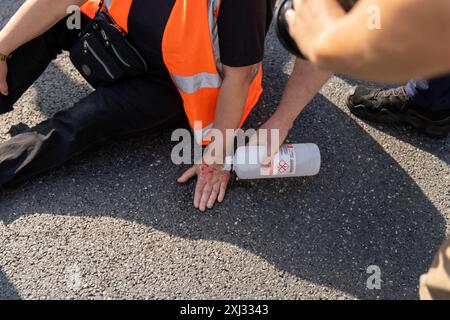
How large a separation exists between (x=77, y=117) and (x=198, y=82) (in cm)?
56

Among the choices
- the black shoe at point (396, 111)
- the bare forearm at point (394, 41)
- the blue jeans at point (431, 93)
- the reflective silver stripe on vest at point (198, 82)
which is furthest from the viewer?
the black shoe at point (396, 111)

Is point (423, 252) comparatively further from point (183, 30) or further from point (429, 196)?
point (183, 30)

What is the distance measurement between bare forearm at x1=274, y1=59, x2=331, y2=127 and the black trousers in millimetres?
488

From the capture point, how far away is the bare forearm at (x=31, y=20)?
195 cm

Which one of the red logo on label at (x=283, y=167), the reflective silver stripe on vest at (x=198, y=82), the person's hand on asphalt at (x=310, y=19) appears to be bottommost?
the red logo on label at (x=283, y=167)

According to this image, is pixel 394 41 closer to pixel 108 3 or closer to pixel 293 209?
pixel 293 209

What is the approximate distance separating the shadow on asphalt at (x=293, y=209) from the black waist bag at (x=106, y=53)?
0.37 meters

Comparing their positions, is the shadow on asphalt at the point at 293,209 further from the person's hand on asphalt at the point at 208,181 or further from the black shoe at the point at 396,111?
the black shoe at the point at 396,111

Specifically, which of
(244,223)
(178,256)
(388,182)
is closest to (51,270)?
(178,256)

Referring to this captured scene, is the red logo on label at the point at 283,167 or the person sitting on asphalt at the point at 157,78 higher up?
the person sitting on asphalt at the point at 157,78

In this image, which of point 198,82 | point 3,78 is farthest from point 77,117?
point 198,82

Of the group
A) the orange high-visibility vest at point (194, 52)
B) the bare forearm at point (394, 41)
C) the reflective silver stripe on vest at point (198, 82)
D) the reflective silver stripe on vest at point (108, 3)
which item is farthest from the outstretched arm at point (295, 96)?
the bare forearm at point (394, 41)

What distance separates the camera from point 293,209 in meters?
2.12

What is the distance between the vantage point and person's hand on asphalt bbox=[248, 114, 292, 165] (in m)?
2.14
